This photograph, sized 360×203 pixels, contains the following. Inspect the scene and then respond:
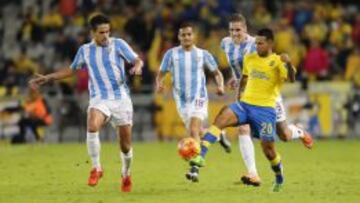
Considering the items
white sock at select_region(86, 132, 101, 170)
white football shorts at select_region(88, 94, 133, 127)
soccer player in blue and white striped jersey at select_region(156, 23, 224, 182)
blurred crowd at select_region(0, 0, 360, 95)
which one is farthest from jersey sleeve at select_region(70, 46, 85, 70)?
blurred crowd at select_region(0, 0, 360, 95)

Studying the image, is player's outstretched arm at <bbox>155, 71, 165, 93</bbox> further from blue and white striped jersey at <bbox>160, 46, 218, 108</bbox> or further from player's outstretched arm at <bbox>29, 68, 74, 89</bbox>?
Result: player's outstretched arm at <bbox>29, 68, 74, 89</bbox>

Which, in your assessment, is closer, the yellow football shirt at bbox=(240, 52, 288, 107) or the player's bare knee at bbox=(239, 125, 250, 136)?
the yellow football shirt at bbox=(240, 52, 288, 107)

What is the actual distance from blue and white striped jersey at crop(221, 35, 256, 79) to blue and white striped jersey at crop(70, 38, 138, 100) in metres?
2.19

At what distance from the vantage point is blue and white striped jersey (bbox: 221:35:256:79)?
16078 millimetres

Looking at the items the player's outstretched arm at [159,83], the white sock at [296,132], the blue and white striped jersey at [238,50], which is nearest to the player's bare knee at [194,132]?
the player's outstretched arm at [159,83]

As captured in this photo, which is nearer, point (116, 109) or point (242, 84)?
point (116, 109)

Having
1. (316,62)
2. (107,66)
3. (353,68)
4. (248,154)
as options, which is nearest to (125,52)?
(107,66)

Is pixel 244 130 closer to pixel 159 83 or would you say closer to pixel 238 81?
pixel 238 81

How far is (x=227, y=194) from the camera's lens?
13977 mm

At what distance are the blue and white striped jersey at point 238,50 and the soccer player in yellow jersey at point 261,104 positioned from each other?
1751 millimetres

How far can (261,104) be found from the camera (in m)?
14.1

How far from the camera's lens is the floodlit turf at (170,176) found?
1376 centimetres

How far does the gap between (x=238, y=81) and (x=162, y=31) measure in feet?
46.5

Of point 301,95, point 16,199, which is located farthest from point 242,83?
point 301,95
